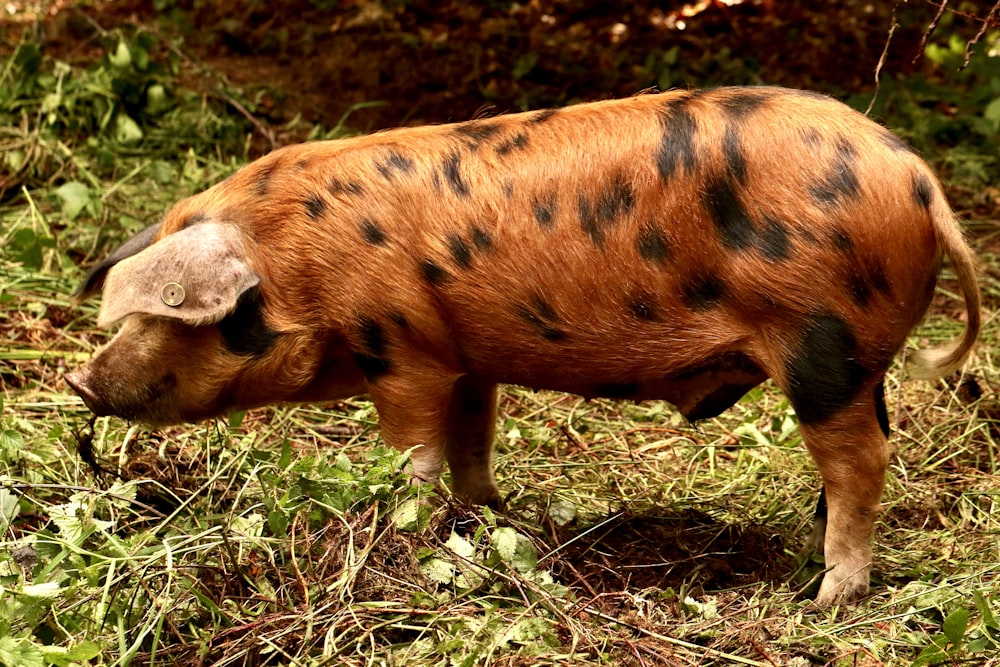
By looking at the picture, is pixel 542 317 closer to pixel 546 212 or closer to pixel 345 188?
pixel 546 212

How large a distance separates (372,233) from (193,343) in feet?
2.49

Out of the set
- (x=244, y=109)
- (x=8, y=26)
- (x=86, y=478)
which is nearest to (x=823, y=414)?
(x=86, y=478)

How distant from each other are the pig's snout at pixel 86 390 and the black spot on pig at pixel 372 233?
1.15m

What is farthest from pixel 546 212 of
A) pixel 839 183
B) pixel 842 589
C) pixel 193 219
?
pixel 842 589

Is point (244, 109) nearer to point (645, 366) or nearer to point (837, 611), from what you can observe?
point (645, 366)

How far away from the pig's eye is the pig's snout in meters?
0.53

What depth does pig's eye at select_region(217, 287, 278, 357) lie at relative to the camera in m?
4.25

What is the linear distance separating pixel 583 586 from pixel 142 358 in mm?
1720

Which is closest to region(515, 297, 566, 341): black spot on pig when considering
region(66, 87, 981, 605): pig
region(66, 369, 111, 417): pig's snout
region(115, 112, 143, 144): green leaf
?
region(66, 87, 981, 605): pig

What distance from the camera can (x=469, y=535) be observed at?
427cm

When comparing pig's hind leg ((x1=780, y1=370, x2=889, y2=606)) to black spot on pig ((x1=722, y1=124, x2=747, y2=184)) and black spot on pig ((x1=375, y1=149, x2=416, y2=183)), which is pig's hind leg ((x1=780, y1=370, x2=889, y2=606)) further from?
black spot on pig ((x1=375, y1=149, x2=416, y2=183))

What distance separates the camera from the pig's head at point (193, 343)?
4117 mm

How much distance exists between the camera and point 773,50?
951 centimetres

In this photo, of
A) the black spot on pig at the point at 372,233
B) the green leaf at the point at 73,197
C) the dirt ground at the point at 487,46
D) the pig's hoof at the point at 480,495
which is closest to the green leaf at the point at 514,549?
the pig's hoof at the point at 480,495
